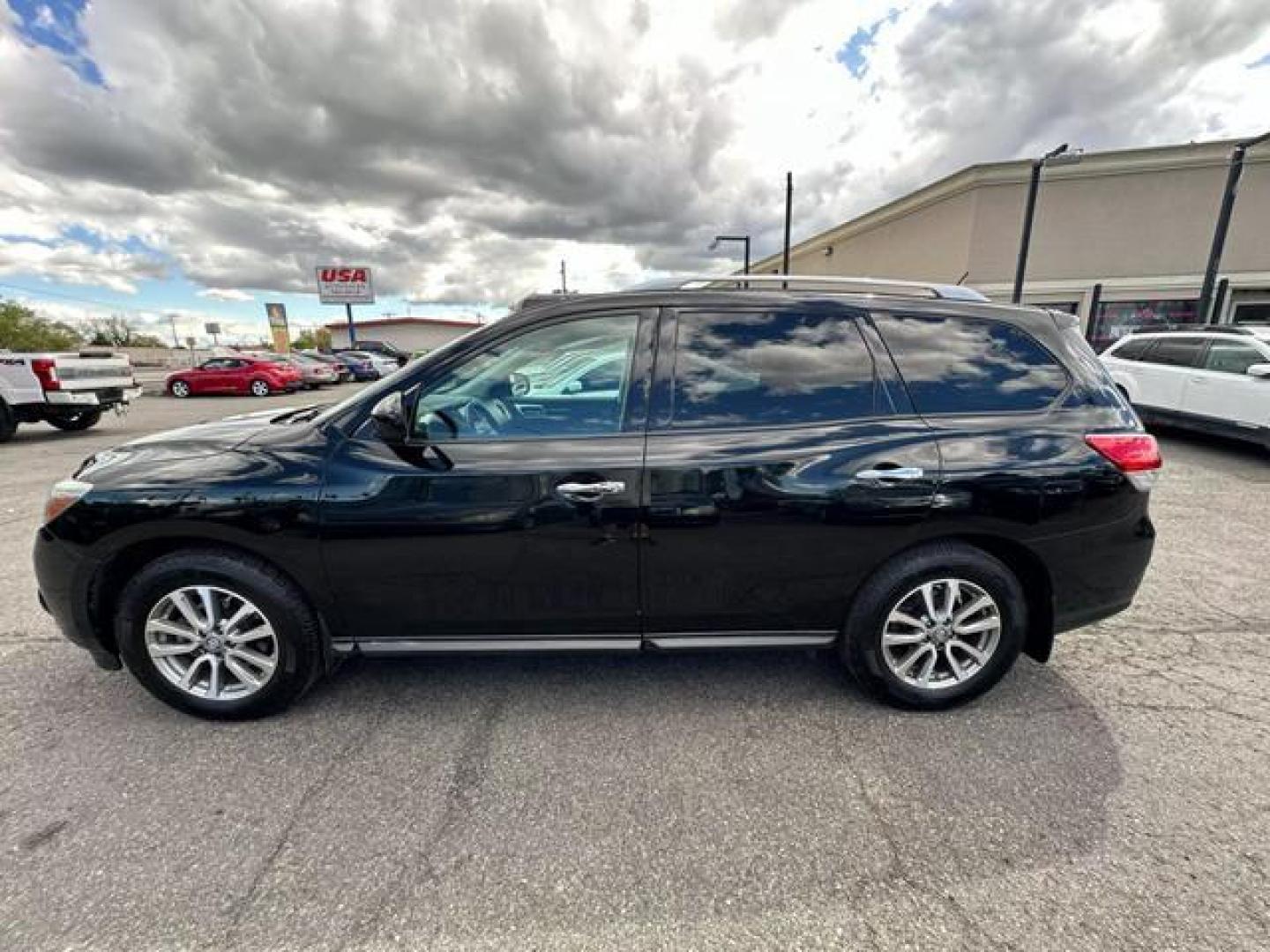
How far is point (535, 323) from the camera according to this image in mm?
2531

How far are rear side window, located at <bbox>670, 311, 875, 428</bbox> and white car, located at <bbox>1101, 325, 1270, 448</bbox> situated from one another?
6.51 meters

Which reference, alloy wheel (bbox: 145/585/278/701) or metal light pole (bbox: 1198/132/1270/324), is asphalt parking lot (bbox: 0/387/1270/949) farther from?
metal light pole (bbox: 1198/132/1270/324)

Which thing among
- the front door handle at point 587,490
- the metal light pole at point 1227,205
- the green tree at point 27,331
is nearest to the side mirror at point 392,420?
the front door handle at point 587,490

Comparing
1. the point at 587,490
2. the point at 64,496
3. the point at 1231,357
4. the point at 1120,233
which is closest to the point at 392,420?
the point at 587,490

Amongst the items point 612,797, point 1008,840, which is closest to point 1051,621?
point 1008,840

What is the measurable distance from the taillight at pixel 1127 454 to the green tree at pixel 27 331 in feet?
194

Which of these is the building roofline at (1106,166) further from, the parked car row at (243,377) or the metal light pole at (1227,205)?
the parked car row at (243,377)

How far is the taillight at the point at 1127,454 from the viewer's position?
2.51 m

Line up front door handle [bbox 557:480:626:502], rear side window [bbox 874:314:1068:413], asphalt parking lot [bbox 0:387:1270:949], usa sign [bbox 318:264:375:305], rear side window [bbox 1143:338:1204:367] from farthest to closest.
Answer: usa sign [bbox 318:264:375:305] < rear side window [bbox 1143:338:1204:367] < rear side window [bbox 874:314:1068:413] < front door handle [bbox 557:480:626:502] < asphalt parking lot [bbox 0:387:1270:949]

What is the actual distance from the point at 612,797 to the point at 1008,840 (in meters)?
1.34

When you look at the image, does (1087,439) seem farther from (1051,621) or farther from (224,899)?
(224,899)

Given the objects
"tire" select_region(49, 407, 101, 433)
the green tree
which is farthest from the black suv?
the green tree

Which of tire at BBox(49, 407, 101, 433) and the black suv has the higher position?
the black suv

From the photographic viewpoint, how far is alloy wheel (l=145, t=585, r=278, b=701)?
2484 mm
